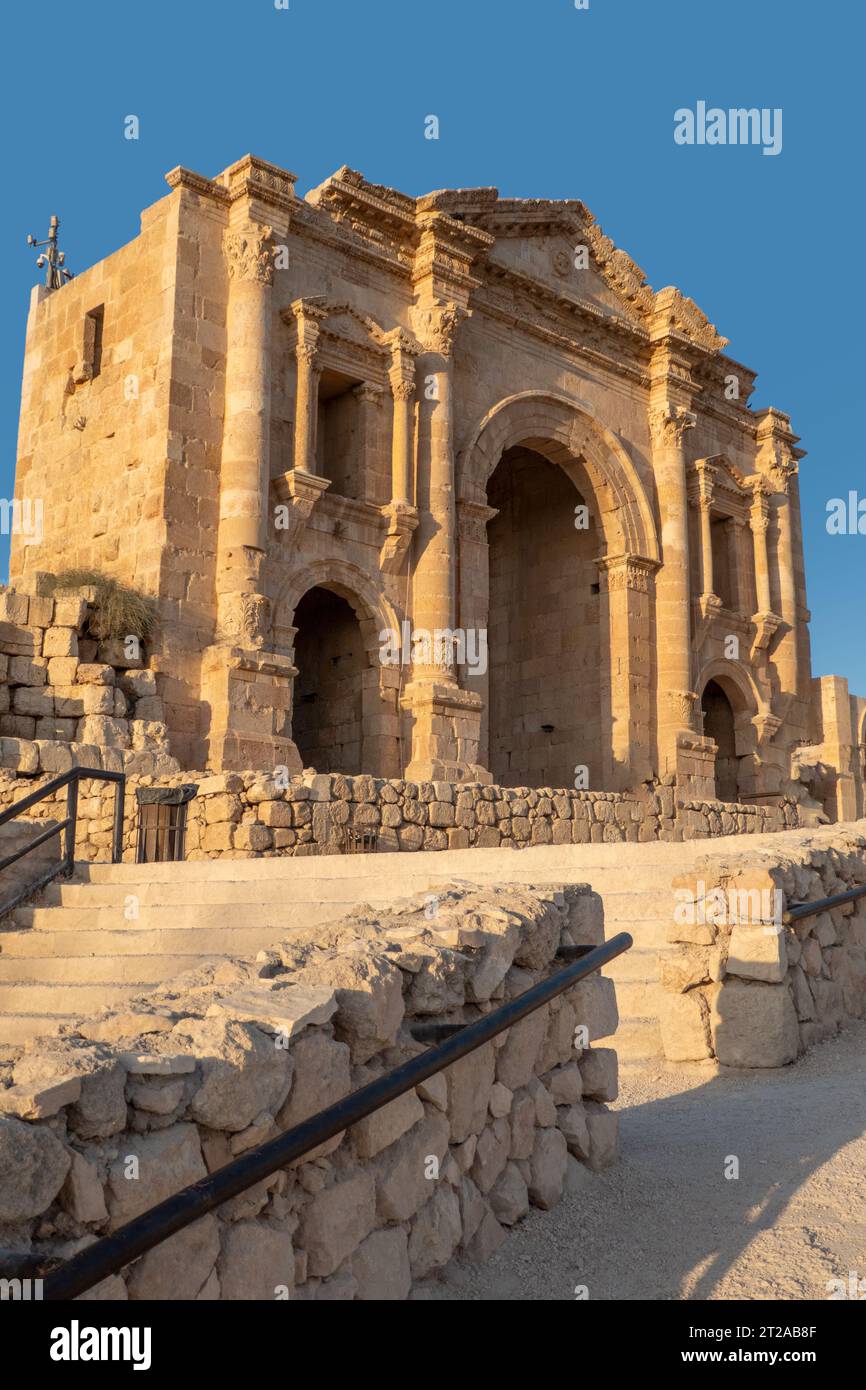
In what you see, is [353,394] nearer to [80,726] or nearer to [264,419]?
[264,419]

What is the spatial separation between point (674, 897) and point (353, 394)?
1192 centimetres

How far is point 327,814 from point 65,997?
6.61 metres

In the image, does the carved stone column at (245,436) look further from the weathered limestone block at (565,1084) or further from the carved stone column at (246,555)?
the weathered limestone block at (565,1084)

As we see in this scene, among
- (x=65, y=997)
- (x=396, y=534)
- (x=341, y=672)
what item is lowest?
(x=65, y=997)

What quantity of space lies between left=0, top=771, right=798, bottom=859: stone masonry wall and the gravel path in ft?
19.7

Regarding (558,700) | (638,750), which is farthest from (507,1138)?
(558,700)

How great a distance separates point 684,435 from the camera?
22.0 metres

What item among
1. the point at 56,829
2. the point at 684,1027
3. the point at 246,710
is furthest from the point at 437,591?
the point at 684,1027

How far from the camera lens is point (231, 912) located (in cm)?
637

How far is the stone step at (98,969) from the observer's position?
18.2 feet

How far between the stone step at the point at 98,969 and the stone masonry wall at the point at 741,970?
2433mm

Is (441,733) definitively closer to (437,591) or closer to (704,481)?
(437,591)

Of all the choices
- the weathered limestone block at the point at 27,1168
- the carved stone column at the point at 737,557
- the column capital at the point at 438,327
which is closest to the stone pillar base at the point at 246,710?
the column capital at the point at 438,327

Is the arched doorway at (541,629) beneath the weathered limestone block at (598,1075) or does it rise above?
above
